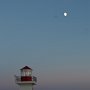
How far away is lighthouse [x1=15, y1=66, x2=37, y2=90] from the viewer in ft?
247

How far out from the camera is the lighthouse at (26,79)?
75.3 metres

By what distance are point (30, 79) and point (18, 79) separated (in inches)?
81.9

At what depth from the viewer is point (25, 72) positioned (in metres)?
76.5

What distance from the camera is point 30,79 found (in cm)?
7550

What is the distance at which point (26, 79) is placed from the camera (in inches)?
2975

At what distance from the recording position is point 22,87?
76.4m

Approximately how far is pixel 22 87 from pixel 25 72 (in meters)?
2.68

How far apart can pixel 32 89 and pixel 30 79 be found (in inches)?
104

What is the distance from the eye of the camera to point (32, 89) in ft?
254

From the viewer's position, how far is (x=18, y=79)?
75562 mm

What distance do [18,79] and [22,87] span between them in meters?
1.83
